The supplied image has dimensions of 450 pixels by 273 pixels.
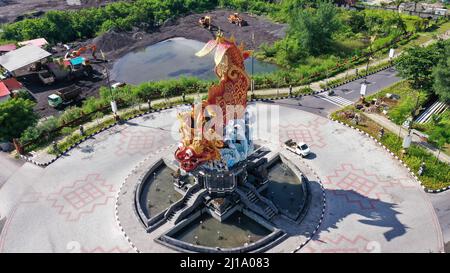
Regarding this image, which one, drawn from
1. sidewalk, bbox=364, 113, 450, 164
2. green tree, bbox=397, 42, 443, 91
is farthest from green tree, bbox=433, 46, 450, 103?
sidewalk, bbox=364, 113, 450, 164

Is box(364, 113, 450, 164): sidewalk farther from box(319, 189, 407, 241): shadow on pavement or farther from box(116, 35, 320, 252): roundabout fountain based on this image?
box(116, 35, 320, 252): roundabout fountain

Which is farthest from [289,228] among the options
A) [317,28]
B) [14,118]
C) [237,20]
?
[237,20]

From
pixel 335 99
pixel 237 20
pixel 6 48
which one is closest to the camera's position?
pixel 335 99

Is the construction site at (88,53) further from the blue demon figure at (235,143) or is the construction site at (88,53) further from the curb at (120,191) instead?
the blue demon figure at (235,143)

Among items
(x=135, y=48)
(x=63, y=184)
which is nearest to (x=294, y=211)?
(x=63, y=184)

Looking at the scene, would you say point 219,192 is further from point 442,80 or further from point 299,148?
point 442,80

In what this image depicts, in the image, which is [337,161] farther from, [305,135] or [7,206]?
[7,206]

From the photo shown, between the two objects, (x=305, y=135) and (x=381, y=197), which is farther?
(x=305, y=135)
